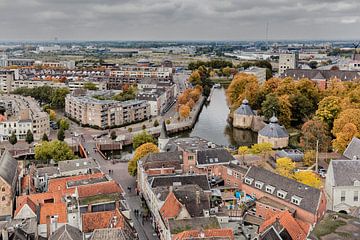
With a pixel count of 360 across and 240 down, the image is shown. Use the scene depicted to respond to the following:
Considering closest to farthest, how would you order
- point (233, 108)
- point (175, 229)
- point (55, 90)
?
point (175, 229) → point (233, 108) → point (55, 90)

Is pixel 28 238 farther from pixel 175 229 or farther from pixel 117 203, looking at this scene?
pixel 175 229

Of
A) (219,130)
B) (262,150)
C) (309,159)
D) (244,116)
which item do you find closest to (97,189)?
(262,150)

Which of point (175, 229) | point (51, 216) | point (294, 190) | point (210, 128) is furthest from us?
point (210, 128)

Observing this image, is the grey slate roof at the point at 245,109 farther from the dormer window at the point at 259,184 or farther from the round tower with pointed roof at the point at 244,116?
the dormer window at the point at 259,184

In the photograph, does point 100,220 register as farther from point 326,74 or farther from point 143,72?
point 143,72

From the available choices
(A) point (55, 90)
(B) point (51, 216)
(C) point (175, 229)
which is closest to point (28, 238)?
(B) point (51, 216)

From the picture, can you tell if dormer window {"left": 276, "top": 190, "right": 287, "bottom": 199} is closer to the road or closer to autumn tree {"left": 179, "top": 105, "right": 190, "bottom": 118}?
the road

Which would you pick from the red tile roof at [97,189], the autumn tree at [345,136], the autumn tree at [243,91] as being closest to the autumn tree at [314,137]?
the autumn tree at [345,136]
